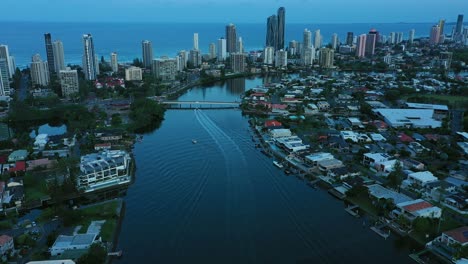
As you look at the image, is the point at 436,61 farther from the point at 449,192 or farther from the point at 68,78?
the point at 68,78

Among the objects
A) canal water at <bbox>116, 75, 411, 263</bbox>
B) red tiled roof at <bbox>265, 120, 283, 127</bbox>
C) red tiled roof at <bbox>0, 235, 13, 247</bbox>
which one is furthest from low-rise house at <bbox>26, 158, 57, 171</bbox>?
red tiled roof at <bbox>265, 120, 283, 127</bbox>

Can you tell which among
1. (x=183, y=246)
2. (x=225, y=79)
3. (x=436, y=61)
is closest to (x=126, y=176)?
(x=183, y=246)

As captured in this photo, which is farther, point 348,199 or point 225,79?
point 225,79

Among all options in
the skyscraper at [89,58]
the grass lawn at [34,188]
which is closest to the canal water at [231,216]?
the grass lawn at [34,188]

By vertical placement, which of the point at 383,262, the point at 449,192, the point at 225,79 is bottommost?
the point at 383,262

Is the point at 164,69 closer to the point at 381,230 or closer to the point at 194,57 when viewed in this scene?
the point at 194,57

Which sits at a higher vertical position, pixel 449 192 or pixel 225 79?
pixel 225 79

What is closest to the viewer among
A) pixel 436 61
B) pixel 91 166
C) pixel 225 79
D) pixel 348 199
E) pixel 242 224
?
pixel 242 224

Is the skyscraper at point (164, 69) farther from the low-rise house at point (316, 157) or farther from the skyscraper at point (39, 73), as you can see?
the low-rise house at point (316, 157)
